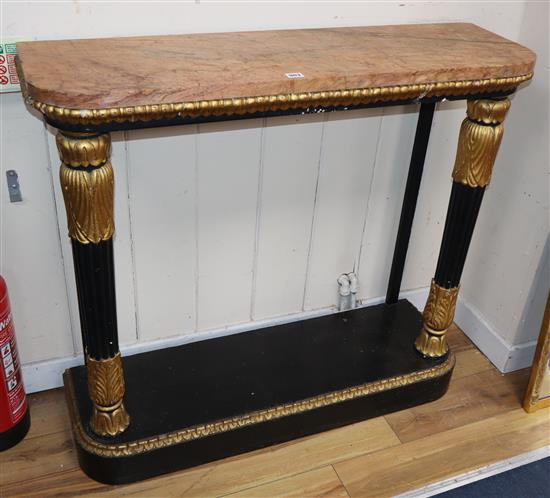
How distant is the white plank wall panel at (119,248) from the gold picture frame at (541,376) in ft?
3.72

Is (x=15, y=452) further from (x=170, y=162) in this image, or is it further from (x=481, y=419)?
(x=481, y=419)

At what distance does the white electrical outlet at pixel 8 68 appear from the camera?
4.73ft

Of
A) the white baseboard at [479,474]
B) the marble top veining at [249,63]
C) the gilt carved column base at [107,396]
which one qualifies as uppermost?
the marble top veining at [249,63]

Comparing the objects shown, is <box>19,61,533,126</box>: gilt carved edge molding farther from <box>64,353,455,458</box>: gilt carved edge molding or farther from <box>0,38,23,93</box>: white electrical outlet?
<box>64,353,455,458</box>: gilt carved edge molding

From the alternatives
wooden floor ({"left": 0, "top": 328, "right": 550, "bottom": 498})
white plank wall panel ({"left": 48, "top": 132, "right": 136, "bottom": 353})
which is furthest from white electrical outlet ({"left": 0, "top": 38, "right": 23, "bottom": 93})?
wooden floor ({"left": 0, "top": 328, "right": 550, "bottom": 498})

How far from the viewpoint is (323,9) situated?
1.67m

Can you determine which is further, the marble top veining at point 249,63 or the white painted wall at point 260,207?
the white painted wall at point 260,207

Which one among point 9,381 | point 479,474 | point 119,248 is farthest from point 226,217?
point 479,474

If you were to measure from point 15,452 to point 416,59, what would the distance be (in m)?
1.39

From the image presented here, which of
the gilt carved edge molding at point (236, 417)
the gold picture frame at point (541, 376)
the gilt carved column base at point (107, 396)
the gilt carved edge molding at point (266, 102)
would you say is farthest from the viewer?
the gold picture frame at point (541, 376)

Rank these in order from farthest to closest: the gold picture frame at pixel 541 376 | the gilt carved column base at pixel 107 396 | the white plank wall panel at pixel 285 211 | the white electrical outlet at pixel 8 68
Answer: the gold picture frame at pixel 541 376, the white plank wall panel at pixel 285 211, the gilt carved column base at pixel 107 396, the white electrical outlet at pixel 8 68

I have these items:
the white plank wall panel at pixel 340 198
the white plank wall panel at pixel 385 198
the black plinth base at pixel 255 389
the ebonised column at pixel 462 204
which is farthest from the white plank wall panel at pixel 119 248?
the ebonised column at pixel 462 204

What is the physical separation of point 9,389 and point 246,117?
0.95 meters

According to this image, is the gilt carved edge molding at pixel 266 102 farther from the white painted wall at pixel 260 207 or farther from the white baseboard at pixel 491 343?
the white baseboard at pixel 491 343
